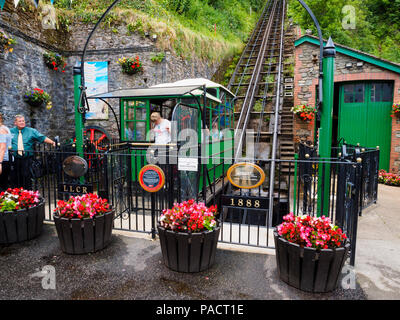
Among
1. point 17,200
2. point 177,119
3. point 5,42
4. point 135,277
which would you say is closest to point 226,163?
point 177,119

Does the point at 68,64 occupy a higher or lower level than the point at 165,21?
lower

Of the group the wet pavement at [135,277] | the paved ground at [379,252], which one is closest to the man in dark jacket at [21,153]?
the wet pavement at [135,277]

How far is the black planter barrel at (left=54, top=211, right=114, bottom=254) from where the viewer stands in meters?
3.71

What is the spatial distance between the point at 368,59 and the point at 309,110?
253 cm

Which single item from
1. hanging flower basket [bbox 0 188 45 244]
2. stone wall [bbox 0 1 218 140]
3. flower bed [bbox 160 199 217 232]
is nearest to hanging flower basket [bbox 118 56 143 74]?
stone wall [bbox 0 1 218 140]

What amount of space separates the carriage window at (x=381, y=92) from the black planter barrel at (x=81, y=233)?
10375 mm

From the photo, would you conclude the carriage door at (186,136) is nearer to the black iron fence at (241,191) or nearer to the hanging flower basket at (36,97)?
the black iron fence at (241,191)

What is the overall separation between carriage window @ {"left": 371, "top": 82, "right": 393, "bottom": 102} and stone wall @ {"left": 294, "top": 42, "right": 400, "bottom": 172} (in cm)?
36

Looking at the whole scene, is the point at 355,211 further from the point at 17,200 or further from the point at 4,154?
the point at 4,154

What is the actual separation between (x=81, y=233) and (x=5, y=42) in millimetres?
7575

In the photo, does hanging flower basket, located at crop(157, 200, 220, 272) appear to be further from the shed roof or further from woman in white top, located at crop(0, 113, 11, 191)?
the shed roof

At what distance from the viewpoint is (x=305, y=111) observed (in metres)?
10.7
